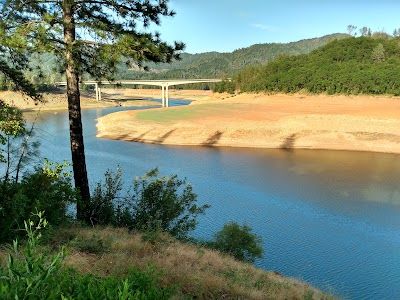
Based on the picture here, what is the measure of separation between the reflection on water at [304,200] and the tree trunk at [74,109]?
5.81 ft

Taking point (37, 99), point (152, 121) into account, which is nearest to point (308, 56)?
point (152, 121)

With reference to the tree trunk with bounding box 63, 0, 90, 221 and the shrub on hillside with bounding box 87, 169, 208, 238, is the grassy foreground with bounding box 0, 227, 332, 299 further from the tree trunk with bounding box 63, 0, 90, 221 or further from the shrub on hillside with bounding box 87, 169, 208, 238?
the shrub on hillside with bounding box 87, 169, 208, 238

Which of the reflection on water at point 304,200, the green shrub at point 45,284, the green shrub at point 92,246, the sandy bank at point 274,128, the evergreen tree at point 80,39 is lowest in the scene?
the reflection on water at point 304,200

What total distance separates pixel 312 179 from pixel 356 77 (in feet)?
165

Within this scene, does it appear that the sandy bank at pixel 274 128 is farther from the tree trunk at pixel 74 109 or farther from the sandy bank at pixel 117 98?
the tree trunk at pixel 74 109

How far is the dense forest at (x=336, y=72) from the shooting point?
73125mm

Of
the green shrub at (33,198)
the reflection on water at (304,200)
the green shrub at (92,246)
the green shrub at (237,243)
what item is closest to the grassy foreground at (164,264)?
the green shrub at (92,246)

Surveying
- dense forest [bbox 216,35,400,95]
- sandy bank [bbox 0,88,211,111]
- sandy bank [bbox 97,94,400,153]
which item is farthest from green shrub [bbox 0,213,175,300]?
sandy bank [bbox 0,88,211,111]

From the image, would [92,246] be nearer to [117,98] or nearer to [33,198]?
[33,198]

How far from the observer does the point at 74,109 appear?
11102 millimetres

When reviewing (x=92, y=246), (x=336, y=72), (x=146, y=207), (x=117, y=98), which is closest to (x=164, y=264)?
(x=92, y=246)

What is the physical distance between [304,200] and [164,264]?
18.8 m

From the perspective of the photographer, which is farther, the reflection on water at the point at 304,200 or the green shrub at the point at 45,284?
the reflection on water at the point at 304,200

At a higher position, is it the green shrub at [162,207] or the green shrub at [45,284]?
the green shrub at [45,284]
